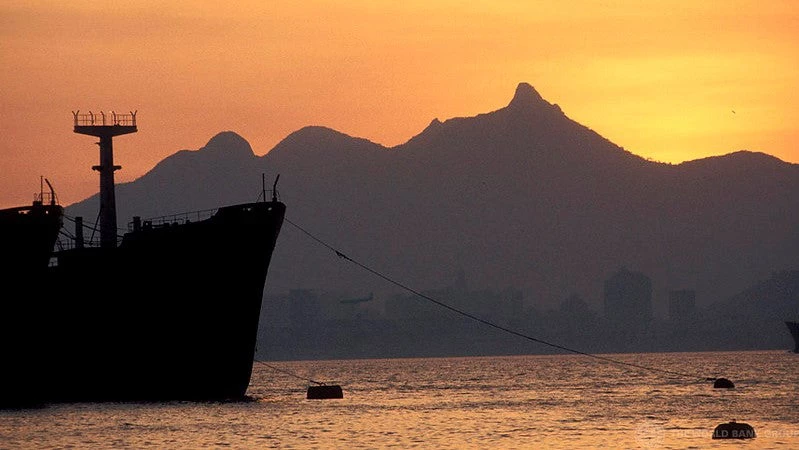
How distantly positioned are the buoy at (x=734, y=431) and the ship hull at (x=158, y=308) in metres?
32.6

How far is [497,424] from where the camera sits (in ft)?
287

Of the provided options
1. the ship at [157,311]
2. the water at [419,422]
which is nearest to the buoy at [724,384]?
the water at [419,422]

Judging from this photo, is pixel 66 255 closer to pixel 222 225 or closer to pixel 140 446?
pixel 222 225

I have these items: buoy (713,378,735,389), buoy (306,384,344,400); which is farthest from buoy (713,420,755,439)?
buoy (713,378,735,389)

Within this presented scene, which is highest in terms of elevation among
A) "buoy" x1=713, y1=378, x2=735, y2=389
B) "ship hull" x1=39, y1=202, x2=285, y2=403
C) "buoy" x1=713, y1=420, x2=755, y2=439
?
"ship hull" x1=39, y1=202, x2=285, y2=403

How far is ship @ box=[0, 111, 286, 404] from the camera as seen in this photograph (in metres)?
92.9

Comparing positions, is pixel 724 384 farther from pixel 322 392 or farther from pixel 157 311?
pixel 157 311

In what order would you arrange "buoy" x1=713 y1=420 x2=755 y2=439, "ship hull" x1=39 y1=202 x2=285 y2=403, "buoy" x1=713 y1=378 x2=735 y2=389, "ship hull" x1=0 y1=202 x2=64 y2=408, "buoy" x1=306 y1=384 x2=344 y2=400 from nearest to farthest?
"buoy" x1=713 y1=420 x2=755 y2=439
"ship hull" x1=0 y1=202 x2=64 y2=408
"ship hull" x1=39 y1=202 x2=285 y2=403
"buoy" x1=306 y1=384 x2=344 y2=400
"buoy" x1=713 y1=378 x2=735 y2=389

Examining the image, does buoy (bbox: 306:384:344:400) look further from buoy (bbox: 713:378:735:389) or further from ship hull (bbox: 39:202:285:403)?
buoy (bbox: 713:378:735:389)

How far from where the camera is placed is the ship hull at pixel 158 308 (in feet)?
305

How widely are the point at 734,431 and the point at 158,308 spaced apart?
36.8 meters

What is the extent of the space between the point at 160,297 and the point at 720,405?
37.4 metres

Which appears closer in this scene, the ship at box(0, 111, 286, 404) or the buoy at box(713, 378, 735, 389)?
the ship at box(0, 111, 286, 404)

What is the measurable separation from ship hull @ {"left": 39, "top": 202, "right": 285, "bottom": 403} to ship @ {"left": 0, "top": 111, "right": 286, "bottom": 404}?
0.06 m
